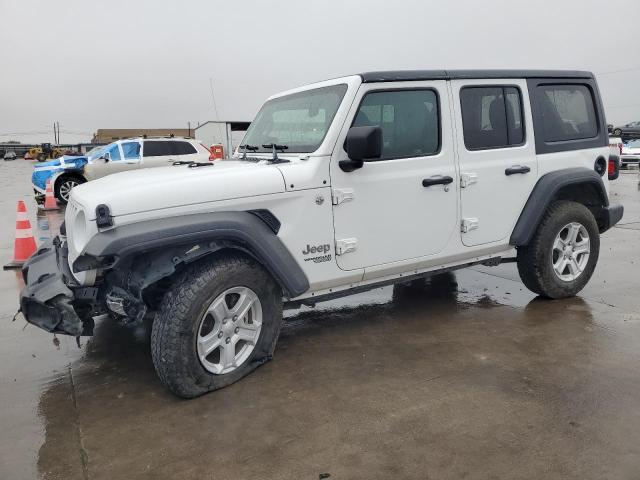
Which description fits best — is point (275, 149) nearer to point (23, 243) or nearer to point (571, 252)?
point (571, 252)

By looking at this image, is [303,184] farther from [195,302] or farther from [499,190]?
[499,190]

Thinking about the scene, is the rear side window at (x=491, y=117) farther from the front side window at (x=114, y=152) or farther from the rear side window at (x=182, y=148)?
the front side window at (x=114, y=152)

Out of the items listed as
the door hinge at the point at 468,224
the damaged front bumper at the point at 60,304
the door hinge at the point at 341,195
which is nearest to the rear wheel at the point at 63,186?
the damaged front bumper at the point at 60,304

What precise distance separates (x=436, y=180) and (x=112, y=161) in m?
11.8

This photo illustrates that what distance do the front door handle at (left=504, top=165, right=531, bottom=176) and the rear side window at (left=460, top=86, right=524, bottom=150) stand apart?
191mm

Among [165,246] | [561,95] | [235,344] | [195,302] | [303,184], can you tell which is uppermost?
[561,95]

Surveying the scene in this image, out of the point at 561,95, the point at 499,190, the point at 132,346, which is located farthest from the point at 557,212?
the point at 132,346

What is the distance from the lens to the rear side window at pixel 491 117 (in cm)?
408

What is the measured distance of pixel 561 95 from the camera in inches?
183

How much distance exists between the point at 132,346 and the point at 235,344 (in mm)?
1147

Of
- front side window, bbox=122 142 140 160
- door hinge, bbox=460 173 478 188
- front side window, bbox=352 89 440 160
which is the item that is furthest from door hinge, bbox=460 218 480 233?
front side window, bbox=122 142 140 160

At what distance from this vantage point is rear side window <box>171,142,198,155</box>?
1402 centimetres

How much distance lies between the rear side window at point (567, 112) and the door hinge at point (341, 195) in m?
2.03

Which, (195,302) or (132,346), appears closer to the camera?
(195,302)
